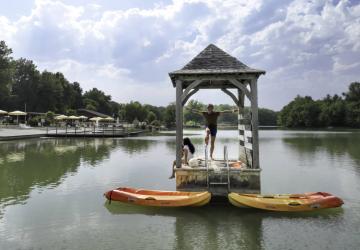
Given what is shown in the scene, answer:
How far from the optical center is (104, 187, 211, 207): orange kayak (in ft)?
34.3

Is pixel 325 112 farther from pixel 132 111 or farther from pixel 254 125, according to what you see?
pixel 254 125

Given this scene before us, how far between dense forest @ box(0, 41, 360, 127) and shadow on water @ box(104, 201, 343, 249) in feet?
188

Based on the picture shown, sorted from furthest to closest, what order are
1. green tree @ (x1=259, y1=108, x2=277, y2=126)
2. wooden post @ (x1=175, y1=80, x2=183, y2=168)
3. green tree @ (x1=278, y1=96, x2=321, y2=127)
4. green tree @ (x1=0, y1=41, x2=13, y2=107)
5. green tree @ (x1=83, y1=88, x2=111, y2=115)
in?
green tree @ (x1=259, y1=108, x2=277, y2=126), green tree @ (x1=83, y1=88, x2=111, y2=115), green tree @ (x1=278, y1=96, x2=321, y2=127), green tree @ (x1=0, y1=41, x2=13, y2=107), wooden post @ (x1=175, y1=80, x2=183, y2=168)

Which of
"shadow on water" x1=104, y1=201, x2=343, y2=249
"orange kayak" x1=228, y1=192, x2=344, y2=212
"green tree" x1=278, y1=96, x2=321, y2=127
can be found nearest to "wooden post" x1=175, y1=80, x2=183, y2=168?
"shadow on water" x1=104, y1=201, x2=343, y2=249

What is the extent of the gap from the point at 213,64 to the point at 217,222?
18.2 ft

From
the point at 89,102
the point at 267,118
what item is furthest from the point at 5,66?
the point at 267,118

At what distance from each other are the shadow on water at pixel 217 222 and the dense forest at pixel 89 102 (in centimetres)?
5733

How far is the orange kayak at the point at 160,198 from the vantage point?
1045cm

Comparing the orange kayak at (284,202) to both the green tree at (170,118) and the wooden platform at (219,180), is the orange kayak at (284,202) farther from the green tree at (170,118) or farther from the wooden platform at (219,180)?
the green tree at (170,118)

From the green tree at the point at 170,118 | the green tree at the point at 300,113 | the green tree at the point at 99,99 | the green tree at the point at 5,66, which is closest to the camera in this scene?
the green tree at the point at 5,66

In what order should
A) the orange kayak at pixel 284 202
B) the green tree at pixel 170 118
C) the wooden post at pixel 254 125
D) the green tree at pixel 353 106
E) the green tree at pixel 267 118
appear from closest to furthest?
the orange kayak at pixel 284 202 → the wooden post at pixel 254 125 → the green tree at pixel 353 106 → the green tree at pixel 170 118 → the green tree at pixel 267 118

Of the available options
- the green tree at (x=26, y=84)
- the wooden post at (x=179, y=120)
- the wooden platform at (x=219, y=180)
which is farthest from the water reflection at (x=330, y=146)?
the green tree at (x=26, y=84)

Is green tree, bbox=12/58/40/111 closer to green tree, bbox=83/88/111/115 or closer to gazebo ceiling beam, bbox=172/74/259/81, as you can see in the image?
green tree, bbox=83/88/111/115

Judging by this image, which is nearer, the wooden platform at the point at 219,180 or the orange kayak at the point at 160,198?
the orange kayak at the point at 160,198
